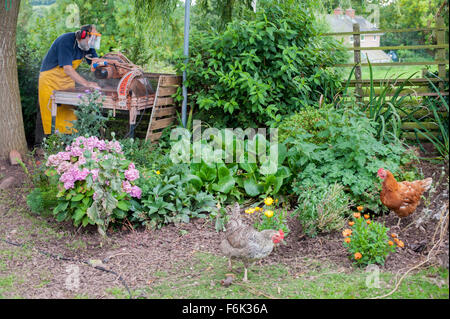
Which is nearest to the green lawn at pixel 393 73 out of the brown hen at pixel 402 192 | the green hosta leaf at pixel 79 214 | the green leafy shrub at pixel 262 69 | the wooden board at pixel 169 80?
the green leafy shrub at pixel 262 69

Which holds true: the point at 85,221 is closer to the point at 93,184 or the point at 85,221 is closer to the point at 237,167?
the point at 93,184

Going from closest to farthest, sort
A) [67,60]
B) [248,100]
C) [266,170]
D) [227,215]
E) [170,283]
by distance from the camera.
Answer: [170,283] < [227,215] < [266,170] < [248,100] < [67,60]

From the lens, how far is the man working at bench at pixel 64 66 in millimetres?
6086

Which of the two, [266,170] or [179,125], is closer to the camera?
Result: [266,170]

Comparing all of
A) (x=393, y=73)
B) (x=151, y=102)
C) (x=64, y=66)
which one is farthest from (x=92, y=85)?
(x=393, y=73)

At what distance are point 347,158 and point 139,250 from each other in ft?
7.17

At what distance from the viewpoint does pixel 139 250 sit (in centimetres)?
380

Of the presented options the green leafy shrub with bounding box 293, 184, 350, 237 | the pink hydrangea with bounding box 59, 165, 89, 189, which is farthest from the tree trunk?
the green leafy shrub with bounding box 293, 184, 350, 237

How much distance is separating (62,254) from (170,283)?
44.3 inches

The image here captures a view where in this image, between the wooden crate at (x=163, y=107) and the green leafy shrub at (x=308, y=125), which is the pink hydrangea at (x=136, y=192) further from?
the wooden crate at (x=163, y=107)
